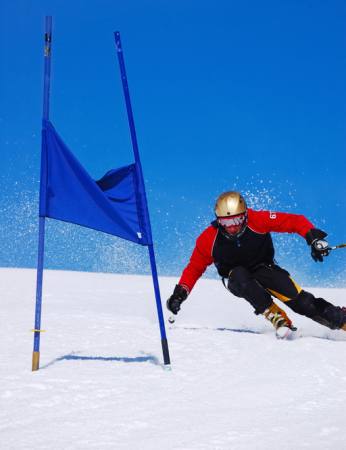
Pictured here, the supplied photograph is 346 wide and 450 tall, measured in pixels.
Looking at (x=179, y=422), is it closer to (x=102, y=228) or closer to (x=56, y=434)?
(x=56, y=434)

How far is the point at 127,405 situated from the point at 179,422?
441mm

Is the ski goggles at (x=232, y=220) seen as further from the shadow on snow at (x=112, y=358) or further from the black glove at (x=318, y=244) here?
the shadow on snow at (x=112, y=358)

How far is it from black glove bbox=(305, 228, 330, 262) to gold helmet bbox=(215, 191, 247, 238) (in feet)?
2.30

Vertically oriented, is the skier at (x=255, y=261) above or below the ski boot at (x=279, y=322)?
above

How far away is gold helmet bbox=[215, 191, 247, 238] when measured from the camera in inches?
220

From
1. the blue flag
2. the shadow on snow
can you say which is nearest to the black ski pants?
the shadow on snow

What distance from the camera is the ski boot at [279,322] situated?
5.61 metres

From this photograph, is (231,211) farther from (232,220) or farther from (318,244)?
(318,244)

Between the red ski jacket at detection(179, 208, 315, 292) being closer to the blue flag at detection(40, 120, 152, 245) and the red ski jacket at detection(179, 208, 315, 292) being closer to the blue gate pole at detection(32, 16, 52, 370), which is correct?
the blue flag at detection(40, 120, 152, 245)

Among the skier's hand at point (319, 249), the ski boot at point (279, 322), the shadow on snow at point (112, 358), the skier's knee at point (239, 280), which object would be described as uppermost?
→ the skier's hand at point (319, 249)

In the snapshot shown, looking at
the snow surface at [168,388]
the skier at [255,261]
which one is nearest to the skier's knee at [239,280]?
the skier at [255,261]

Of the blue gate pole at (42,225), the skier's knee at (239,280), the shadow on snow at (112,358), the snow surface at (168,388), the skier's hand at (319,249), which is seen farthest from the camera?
the skier's knee at (239,280)

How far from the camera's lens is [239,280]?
582 centimetres

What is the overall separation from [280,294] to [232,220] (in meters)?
1.01
